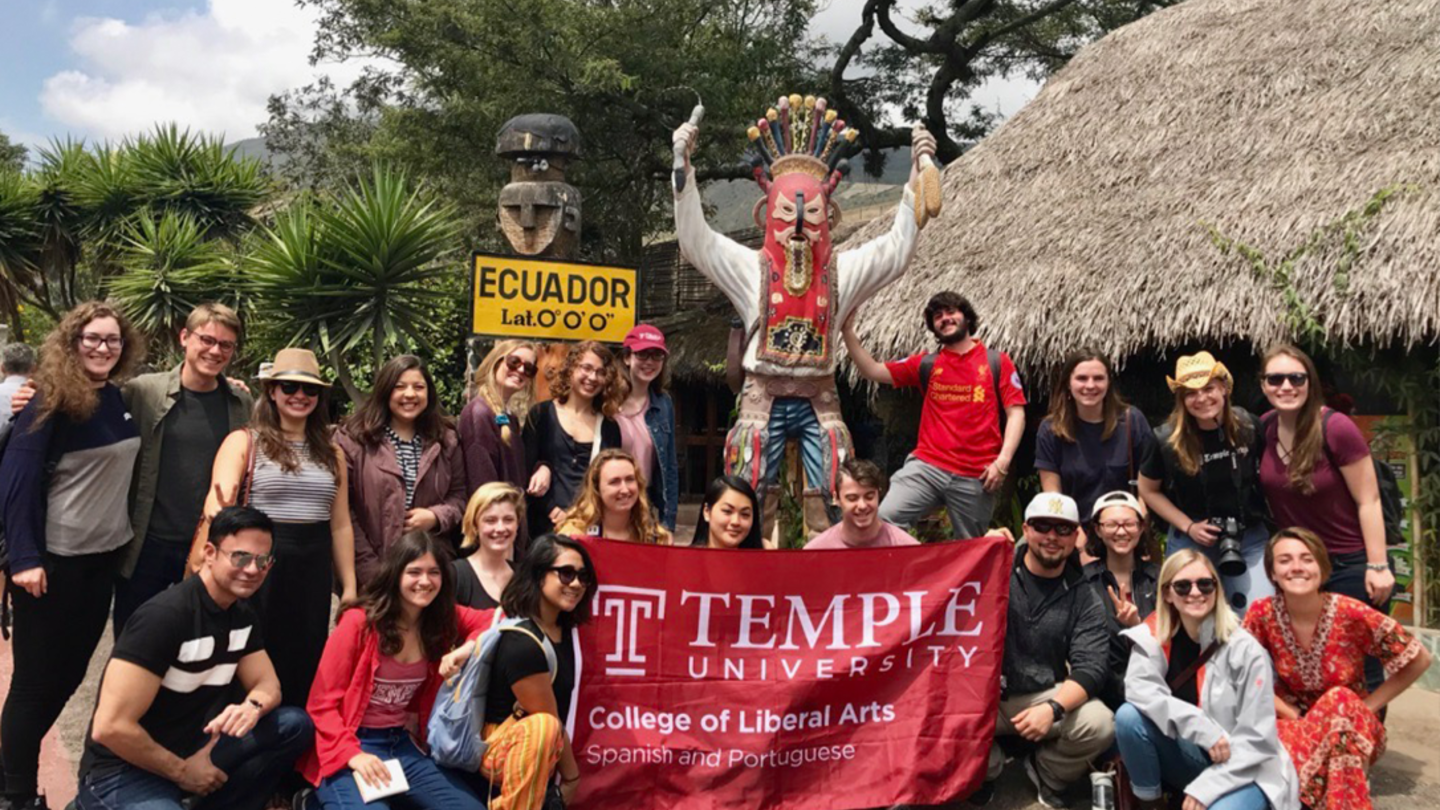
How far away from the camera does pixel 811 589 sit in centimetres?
395

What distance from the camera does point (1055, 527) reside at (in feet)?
12.9

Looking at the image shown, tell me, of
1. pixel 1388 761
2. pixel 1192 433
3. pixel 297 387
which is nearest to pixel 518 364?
pixel 297 387

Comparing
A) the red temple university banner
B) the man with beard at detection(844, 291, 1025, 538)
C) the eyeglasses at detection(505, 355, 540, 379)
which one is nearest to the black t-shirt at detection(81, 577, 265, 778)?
the red temple university banner

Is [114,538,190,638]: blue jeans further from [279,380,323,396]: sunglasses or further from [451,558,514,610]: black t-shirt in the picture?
[451,558,514,610]: black t-shirt

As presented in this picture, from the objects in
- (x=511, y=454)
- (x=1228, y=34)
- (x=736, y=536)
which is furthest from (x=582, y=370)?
(x=1228, y=34)

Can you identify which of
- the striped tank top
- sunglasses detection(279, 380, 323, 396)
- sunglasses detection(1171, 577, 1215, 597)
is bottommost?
sunglasses detection(1171, 577, 1215, 597)

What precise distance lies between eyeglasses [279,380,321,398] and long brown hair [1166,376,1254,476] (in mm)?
3066

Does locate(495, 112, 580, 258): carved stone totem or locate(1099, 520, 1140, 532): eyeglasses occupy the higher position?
locate(495, 112, 580, 258): carved stone totem

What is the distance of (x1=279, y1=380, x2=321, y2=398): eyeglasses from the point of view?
3.80 m

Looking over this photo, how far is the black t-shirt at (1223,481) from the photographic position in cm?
426

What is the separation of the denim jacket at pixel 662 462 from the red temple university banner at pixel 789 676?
961mm

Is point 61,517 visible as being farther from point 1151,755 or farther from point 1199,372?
point 1199,372

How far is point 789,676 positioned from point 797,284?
2.06m

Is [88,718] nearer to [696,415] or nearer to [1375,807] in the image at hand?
[1375,807]
